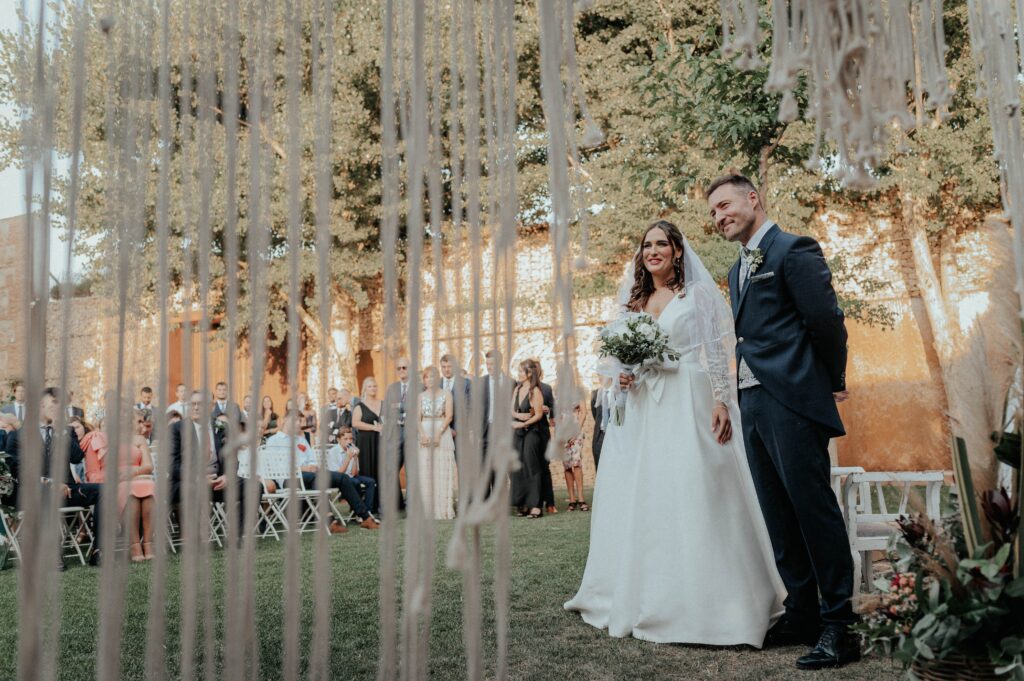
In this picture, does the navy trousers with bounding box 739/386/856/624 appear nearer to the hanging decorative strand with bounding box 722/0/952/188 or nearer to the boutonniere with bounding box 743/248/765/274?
the boutonniere with bounding box 743/248/765/274

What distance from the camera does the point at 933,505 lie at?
4305 millimetres

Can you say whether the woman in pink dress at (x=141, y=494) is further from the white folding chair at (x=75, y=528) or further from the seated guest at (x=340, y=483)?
the seated guest at (x=340, y=483)

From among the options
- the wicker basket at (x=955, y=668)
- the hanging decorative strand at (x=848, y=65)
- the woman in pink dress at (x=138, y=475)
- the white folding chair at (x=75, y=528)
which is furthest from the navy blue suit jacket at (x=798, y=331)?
the white folding chair at (x=75, y=528)

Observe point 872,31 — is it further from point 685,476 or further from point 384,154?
point 685,476

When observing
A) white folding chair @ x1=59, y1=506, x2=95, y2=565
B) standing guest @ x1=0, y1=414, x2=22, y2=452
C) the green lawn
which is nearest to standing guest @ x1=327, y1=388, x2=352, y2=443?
white folding chair @ x1=59, y1=506, x2=95, y2=565

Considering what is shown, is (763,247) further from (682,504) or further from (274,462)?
(274,462)

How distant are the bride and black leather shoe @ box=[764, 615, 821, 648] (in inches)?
2.4

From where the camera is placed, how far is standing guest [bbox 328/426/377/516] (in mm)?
9398

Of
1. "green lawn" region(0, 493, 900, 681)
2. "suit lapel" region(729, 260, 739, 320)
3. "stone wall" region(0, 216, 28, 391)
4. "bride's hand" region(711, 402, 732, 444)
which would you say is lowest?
"green lawn" region(0, 493, 900, 681)

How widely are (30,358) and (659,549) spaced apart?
2956 mm

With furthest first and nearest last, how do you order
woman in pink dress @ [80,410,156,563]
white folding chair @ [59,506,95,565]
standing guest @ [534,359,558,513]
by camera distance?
standing guest @ [534,359,558,513]
white folding chair @ [59,506,95,565]
woman in pink dress @ [80,410,156,563]

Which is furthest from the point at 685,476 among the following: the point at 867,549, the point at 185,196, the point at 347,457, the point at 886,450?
the point at 886,450

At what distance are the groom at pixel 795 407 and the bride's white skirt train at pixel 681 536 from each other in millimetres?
210

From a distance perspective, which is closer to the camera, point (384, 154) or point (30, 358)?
point (30, 358)
